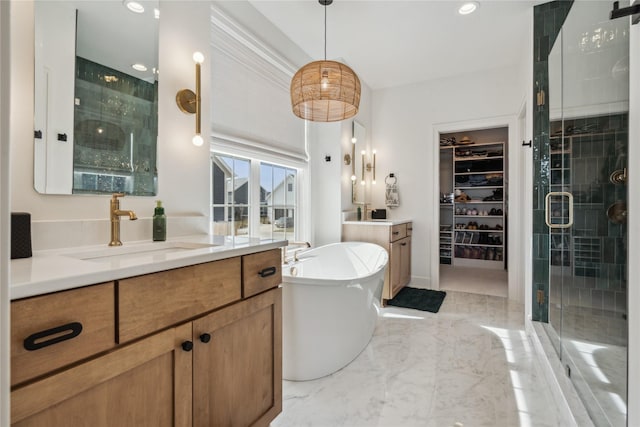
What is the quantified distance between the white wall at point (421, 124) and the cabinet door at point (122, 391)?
359 centimetres

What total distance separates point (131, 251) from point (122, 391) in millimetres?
649

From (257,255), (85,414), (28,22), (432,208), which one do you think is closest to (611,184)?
(257,255)

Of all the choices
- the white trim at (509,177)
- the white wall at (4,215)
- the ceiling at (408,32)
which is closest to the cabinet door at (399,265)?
the white trim at (509,177)

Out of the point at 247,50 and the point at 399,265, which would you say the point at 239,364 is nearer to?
the point at 247,50

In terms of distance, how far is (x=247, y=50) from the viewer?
2.45 metres

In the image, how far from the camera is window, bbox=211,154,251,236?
230 cm

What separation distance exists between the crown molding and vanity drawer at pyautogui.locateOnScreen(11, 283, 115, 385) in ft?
6.39

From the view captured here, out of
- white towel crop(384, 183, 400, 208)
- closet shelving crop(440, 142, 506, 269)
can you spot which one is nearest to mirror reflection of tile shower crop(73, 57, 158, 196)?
white towel crop(384, 183, 400, 208)

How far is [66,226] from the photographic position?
119 cm

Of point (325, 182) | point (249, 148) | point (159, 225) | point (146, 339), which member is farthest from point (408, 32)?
point (146, 339)

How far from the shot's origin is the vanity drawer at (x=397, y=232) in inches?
133

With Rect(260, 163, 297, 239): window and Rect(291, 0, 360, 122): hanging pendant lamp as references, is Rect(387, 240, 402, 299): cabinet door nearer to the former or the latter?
Rect(260, 163, 297, 239): window

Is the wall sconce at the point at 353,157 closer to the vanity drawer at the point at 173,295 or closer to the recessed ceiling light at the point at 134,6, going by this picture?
the recessed ceiling light at the point at 134,6

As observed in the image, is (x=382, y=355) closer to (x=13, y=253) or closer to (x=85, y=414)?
(x=85, y=414)
